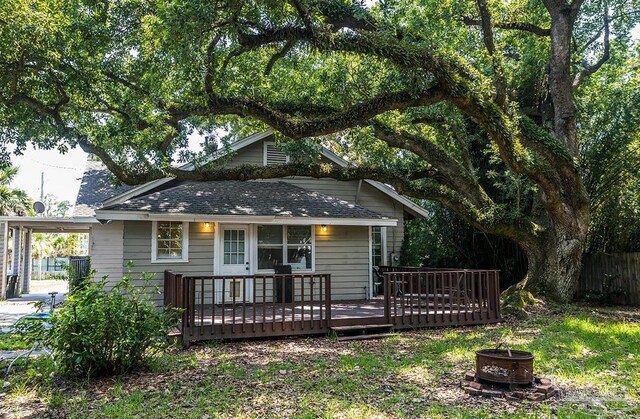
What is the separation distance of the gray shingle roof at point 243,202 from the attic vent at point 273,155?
67 centimetres

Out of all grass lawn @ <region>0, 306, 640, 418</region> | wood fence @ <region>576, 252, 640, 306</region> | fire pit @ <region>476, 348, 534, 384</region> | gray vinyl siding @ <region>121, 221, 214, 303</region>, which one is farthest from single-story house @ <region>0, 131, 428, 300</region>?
fire pit @ <region>476, 348, 534, 384</region>

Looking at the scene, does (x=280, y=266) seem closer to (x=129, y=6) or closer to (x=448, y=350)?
(x=448, y=350)

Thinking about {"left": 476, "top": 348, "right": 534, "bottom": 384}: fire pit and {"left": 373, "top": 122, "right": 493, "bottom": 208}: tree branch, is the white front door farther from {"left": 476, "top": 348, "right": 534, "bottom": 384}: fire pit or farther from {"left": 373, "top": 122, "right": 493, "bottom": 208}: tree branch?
{"left": 476, "top": 348, "right": 534, "bottom": 384}: fire pit

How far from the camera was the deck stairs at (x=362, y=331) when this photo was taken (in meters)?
8.60

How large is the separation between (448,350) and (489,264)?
27.6 feet

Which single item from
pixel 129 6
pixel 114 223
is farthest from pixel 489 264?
pixel 129 6

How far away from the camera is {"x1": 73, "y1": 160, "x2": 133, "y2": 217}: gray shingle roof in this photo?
40.5 feet

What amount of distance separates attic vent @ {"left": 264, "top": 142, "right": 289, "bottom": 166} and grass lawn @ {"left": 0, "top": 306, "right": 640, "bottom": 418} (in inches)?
234

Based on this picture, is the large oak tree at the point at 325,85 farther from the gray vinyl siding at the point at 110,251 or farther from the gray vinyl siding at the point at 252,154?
the gray vinyl siding at the point at 110,251

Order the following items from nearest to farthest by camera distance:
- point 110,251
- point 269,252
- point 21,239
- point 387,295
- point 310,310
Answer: point 310,310 < point 387,295 < point 110,251 < point 269,252 < point 21,239

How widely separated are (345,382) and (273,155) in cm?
840

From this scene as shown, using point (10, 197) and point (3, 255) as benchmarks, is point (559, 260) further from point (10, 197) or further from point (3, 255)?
point (10, 197)

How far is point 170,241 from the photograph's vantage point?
11109mm

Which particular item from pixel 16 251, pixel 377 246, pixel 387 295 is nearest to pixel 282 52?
pixel 387 295
